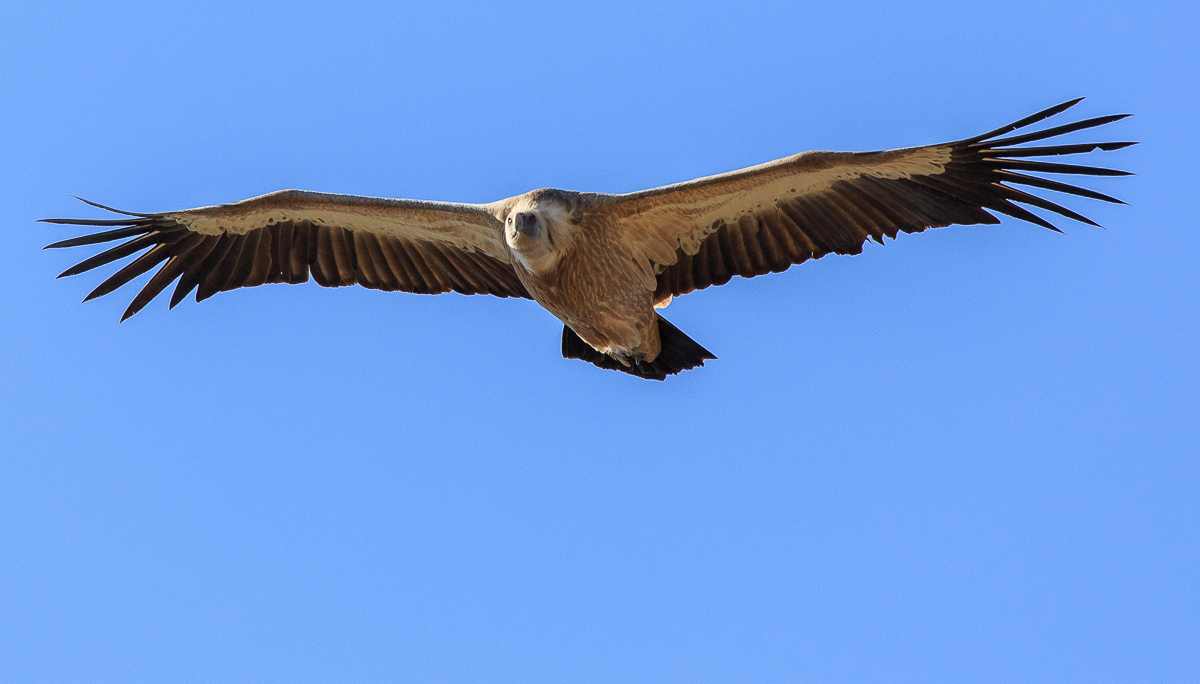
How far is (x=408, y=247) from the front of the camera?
892 centimetres

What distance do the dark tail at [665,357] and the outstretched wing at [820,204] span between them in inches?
12.5

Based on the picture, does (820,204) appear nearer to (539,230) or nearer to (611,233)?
(611,233)

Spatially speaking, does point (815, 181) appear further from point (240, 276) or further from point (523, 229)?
point (240, 276)

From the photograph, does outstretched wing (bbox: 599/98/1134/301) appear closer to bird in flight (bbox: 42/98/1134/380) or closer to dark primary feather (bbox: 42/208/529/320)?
bird in flight (bbox: 42/98/1134/380)

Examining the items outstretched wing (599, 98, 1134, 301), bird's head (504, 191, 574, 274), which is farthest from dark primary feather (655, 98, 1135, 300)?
bird's head (504, 191, 574, 274)

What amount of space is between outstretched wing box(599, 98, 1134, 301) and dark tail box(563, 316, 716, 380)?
317 mm

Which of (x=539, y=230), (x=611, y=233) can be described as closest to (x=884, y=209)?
(x=611, y=233)

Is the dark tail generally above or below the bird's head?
below

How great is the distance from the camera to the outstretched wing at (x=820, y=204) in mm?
7316

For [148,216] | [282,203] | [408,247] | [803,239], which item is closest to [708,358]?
[803,239]

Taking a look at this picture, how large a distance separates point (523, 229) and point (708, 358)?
1840 mm

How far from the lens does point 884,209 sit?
310 inches

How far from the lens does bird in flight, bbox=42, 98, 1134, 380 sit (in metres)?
7.48

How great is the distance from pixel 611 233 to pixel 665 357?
3.63ft
